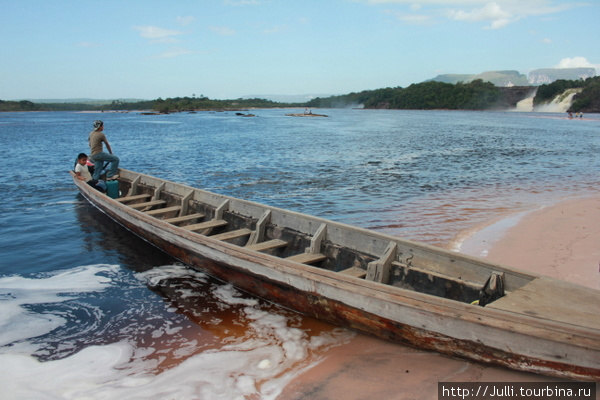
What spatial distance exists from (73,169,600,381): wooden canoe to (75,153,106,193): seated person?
3.82m

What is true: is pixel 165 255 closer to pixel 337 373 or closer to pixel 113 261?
pixel 113 261

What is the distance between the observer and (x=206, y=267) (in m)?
7.21

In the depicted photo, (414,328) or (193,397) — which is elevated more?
(414,328)

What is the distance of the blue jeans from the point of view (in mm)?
11477

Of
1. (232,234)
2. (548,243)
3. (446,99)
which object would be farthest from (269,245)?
(446,99)

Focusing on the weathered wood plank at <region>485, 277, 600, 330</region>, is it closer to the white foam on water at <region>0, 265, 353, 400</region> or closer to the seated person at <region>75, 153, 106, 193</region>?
the white foam on water at <region>0, 265, 353, 400</region>

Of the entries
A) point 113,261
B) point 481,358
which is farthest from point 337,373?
point 113,261

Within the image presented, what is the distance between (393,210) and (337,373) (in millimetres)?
8276

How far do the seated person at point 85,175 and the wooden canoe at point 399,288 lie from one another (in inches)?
150

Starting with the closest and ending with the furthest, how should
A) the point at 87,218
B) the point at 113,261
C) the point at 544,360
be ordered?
the point at 544,360 → the point at 113,261 → the point at 87,218

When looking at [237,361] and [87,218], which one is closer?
[237,361]

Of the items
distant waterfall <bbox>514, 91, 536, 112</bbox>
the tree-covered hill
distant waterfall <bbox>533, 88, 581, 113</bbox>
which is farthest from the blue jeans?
the tree-covered hill

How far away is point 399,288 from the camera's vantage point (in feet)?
14.6

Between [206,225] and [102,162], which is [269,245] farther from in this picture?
[102,162]
